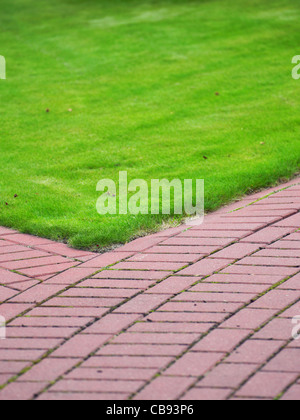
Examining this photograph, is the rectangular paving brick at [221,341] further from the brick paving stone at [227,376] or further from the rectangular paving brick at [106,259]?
the rectangular paving brick at [106,259]

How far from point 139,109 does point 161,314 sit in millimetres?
3807

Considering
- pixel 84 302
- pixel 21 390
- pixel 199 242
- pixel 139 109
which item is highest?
pixel 139 109

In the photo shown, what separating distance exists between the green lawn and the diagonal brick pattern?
390 millimetres

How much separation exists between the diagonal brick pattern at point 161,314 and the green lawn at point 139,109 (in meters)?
0.39

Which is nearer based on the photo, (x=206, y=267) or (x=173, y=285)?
(x=173, y=285)

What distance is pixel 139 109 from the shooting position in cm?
643

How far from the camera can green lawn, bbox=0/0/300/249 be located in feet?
15.0

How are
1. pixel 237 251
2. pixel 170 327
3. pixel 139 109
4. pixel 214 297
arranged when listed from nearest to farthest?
pixel 170 327 < pixel 214 297 < pixel 237 251 < pixel 139 109

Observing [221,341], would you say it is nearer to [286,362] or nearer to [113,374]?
[286,362]

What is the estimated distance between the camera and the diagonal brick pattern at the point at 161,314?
8.09ft

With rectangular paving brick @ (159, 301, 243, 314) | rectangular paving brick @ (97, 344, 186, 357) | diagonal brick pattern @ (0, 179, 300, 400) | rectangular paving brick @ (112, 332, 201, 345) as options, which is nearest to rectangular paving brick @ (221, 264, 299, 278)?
diagonal brick pattern @ (0, 179, 300, 400)

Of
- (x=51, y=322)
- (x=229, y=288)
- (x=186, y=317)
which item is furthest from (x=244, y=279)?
(x=51, y=322)

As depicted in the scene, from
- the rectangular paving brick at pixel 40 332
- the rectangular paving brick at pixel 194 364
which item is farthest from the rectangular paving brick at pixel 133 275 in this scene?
the rectangular paving brick at pixel 194 364

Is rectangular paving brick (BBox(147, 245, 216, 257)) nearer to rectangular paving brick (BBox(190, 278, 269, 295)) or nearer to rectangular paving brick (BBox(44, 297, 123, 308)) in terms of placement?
rectangular paving brick (BBox(190, 278, 269, 295))
